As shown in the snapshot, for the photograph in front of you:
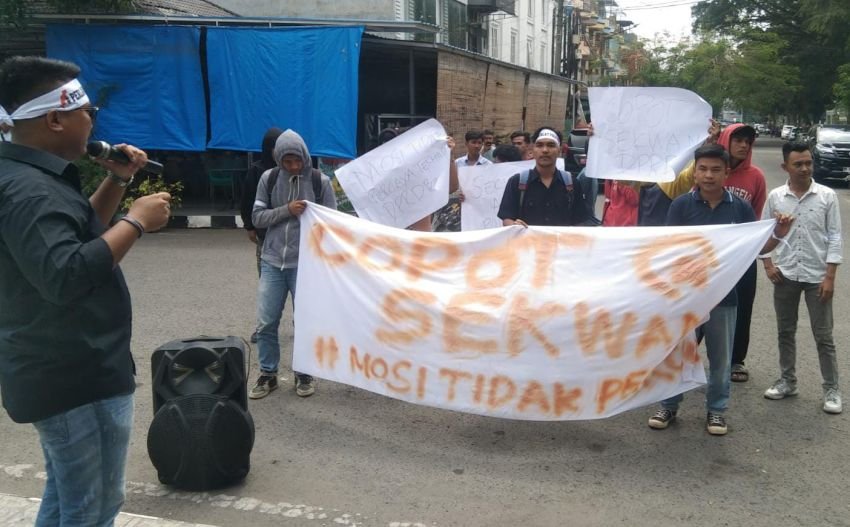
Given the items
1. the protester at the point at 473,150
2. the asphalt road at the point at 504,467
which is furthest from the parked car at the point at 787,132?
the asphalt road at the point at 504,467

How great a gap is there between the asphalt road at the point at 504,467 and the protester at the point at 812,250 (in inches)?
15.9

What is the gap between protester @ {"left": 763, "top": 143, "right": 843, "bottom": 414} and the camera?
4.88 m

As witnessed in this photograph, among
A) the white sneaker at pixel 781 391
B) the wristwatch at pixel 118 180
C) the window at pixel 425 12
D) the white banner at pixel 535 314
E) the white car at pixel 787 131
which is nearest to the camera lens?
the wristwatch at pixel 118 180

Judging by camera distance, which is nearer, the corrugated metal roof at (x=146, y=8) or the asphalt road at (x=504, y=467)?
the asphalt road at (x=504, y=467)

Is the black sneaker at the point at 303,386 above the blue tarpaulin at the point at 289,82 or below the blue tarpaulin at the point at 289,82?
below

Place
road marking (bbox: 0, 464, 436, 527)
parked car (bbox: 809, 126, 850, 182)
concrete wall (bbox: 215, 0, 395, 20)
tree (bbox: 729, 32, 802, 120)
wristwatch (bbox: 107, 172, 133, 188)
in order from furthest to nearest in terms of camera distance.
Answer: tree (bbox: 729, 32, 802, 120) → concrete wall (bbox: 215, 0, 395, 20) → parked car (bbox: 809, 126, 850, 182) → road marking (bbox: 0, 464, 436, 527) → wristwatch (bbox: 107, 172, 133, 188)

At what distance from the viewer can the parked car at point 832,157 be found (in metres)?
21.4

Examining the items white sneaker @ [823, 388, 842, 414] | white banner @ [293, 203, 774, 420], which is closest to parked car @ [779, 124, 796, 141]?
white sneaker @ [823, 388, 842, 414]

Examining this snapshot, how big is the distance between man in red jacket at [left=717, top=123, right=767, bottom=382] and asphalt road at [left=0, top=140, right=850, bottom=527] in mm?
250

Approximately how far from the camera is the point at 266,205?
17.7 feet

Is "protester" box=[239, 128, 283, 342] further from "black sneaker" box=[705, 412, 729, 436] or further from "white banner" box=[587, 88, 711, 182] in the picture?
"black sneaker" box=[705, 412, 729, 436]

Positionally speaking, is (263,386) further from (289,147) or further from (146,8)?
(146,8)

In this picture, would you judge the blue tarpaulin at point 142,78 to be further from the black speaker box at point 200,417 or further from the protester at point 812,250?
the protester at point 812,250

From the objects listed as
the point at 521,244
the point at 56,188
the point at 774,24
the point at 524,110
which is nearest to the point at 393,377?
the point at 521,244
